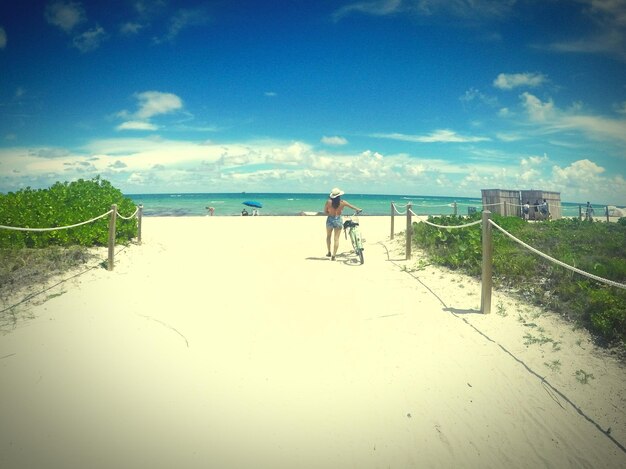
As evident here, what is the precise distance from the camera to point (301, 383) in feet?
12.7

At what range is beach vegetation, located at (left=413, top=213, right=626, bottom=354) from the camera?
482 centimetres

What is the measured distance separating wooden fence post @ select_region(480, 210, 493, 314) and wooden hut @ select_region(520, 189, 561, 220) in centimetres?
1664

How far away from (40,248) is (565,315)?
9.67 metres

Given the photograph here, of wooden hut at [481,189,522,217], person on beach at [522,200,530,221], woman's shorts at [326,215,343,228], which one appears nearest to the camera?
woman's shorts at [326,215,343,228]

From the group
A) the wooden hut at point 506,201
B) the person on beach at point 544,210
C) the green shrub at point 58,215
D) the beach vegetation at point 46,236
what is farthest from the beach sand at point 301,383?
the person on beach at point 544,210

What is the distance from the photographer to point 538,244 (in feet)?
28.6

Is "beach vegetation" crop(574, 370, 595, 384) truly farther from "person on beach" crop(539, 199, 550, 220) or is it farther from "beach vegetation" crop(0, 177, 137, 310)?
"person on beach" crop(539, 199, 550, 220)

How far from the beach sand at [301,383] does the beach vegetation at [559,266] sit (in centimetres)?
37

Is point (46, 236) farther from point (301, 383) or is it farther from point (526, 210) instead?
point (526, 210)

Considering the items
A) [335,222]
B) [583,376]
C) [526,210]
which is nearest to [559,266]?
[583,376]

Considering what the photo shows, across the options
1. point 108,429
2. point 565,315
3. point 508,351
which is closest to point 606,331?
point 565,315

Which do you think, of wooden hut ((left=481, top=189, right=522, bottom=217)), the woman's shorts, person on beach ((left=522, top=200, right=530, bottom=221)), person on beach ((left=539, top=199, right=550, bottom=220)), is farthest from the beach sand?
person on beach ((left=539, top=199, right=550, bottom=220))

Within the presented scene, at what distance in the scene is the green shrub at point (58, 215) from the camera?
7.41m

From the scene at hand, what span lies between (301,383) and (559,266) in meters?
5.54
